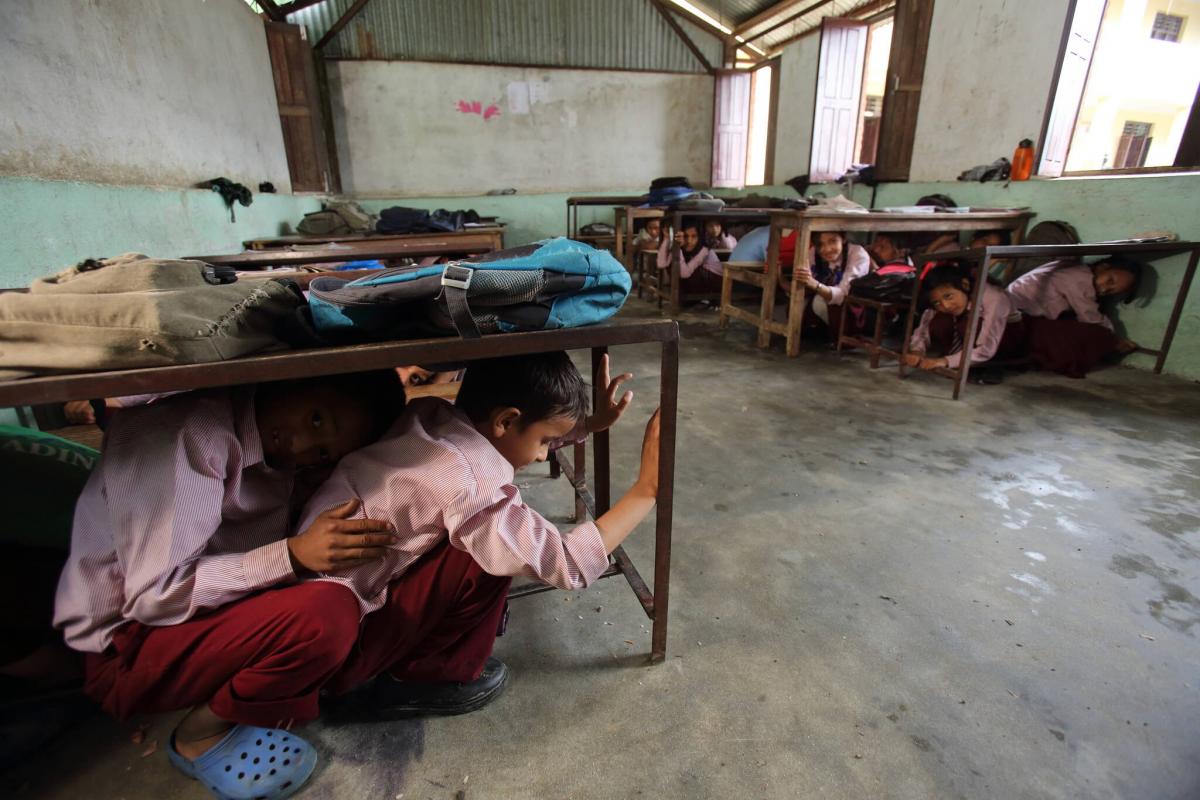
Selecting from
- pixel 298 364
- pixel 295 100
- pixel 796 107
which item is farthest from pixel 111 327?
pixel 796 107

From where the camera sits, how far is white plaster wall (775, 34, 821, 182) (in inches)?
311

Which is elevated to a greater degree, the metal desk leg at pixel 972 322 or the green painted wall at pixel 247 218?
the green painted wall at pixel 247 218

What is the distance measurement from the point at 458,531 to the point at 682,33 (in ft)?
35.8

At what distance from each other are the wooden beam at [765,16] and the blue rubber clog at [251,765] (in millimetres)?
9717

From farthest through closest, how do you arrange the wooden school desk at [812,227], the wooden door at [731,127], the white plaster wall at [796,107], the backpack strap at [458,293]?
the wooden door at [731,127]
the white plaster wall at [796,107]
the wooden school desk at [812,227]
the backpack strap at [458,293]

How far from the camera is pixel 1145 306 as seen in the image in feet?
12.3

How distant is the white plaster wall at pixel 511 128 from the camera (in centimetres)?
877

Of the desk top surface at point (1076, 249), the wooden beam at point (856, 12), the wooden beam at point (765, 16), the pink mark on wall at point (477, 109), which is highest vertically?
the wooden beam at point (765, 16)

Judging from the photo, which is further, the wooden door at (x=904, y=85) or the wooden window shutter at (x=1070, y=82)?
the wooden door at (x=904, y=85)

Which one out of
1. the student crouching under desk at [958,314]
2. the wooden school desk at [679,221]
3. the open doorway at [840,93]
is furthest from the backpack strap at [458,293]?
the open doorway at [840,93]

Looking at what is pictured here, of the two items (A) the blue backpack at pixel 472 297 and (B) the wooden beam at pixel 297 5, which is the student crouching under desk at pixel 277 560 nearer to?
(A) the blue backpack at pixel 472 297

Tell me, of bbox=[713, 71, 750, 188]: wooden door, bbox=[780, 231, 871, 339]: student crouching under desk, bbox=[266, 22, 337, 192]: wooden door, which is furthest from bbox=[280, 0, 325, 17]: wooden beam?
bbox=[780, 231, 871, 339]: student crouching under desk

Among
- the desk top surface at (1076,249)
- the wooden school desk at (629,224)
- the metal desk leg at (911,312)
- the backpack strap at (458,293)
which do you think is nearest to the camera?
the backpack strap at (458,293)

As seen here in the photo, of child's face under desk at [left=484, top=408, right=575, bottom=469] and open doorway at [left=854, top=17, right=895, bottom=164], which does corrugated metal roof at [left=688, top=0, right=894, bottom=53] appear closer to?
open doorway at [left=854, top=17, right=895, bottom=164]
